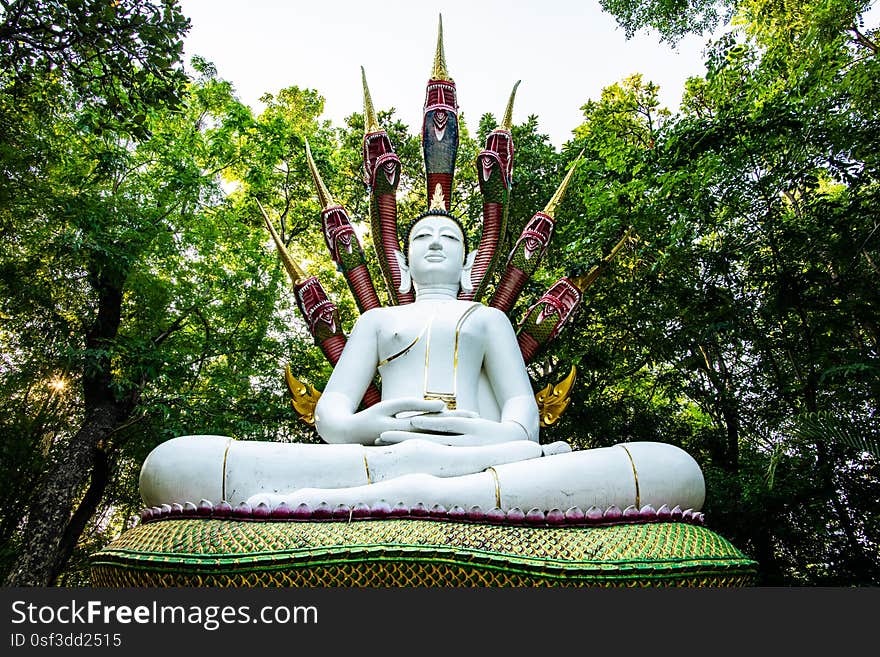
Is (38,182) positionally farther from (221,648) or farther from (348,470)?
(221,648)

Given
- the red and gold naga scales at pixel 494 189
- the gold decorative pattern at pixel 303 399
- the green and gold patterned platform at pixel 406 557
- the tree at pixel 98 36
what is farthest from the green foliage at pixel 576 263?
the green and gold patterned platform at pixel 406 557

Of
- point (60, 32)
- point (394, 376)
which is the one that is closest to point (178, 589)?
point (394, 376)

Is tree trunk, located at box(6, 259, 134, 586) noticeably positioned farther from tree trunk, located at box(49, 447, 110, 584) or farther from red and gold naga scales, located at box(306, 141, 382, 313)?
red and gold naga scales, located at box(306, 141, 382, 313)

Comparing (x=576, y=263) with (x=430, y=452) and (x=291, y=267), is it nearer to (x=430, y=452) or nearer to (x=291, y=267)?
(x=291, y=267)

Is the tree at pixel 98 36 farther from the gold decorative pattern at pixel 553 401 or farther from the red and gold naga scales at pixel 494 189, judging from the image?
the gold decorative pattern at pixel 553 401

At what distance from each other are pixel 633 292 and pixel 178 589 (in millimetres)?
7042

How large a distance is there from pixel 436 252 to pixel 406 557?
331 cm

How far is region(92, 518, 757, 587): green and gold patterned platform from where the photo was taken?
309cm

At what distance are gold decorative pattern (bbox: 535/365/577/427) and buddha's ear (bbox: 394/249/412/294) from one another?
58.8 inches

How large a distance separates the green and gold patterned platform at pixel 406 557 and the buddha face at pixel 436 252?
2810mm

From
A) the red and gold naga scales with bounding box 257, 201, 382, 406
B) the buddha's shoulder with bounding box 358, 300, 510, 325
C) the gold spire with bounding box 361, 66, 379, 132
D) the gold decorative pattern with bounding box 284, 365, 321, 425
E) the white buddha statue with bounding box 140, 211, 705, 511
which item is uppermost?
the gold spire with bounding box 361, 66, 379, 132

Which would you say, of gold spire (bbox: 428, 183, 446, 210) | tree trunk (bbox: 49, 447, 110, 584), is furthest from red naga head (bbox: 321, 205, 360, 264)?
tree trunk (bbox: 49, 447, 110, 584)

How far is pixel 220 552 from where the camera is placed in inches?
126

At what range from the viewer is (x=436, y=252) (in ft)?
19.6
